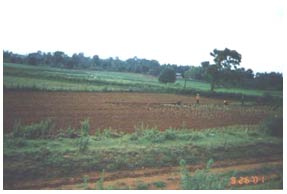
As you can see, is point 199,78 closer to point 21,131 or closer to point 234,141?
point 234,141

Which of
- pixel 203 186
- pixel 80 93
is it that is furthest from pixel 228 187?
pixel 80 93

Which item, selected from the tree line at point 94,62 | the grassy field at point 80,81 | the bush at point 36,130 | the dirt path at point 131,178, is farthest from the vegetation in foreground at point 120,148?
the tree line at point 94,62

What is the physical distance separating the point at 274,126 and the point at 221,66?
1.66 metres

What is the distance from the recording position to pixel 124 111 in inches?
342

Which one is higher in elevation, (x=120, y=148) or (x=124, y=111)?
(x=124, y=111)

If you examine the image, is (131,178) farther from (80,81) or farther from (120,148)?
(80,81)

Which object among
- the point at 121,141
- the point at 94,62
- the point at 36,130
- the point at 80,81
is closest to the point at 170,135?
the point at 121,141

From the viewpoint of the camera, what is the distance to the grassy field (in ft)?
20.0

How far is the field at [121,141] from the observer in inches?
209
